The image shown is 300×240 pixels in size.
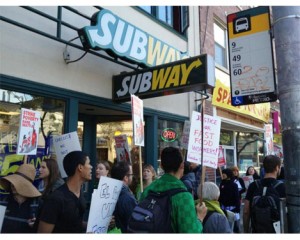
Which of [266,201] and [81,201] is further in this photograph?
[266,201]

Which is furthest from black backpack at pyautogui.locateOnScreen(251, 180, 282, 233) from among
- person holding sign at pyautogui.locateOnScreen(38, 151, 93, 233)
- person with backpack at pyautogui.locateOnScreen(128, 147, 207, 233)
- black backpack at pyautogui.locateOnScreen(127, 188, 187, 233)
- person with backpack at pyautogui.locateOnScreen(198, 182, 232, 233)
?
person holding sign at pyautogui.locateOnScreen(38, 151, 93, 233)

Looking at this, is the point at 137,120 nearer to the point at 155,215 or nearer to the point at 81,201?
the point at 81,201

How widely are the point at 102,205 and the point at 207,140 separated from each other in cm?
197

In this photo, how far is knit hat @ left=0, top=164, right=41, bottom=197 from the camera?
3.34 meters

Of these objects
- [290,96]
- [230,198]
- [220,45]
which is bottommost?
[230,198]

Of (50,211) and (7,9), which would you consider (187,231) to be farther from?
(7,9)

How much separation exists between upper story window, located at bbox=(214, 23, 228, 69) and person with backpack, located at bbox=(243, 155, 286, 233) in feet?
25.4

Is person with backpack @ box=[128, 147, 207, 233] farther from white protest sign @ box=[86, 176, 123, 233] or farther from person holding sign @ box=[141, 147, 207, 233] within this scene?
white protest sign @ box=[86, 176, 123, 233]

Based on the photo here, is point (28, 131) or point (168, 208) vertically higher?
point (28, 131)

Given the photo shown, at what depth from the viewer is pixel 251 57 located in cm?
352

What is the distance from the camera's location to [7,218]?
336 centimetres

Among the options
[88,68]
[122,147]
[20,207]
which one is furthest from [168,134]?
Answer: [20,207]

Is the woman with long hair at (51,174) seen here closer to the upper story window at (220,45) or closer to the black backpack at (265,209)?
the black backpack at (265,209)

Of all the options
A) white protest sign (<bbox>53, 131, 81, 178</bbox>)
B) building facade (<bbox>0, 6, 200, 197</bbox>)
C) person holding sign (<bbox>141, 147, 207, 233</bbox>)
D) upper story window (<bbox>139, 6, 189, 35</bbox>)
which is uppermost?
upper story window (<bbox>139, 6, 189, 35</bbox>)
